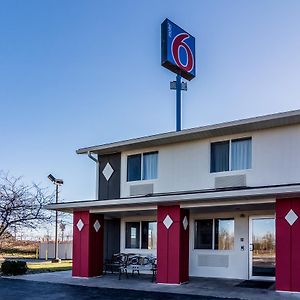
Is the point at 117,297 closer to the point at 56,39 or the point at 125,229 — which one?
the point at 125,229

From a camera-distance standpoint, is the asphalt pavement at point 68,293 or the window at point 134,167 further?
the window at point 134,167

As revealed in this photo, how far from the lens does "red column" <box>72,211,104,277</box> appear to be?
1611cm

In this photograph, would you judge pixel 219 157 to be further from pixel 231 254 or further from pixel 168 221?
pixel 231 254

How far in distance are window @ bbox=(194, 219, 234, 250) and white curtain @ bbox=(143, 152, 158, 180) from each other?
93.6 inches

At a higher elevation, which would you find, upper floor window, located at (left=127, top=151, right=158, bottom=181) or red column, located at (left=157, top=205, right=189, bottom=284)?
upper floor window, located at (left=127, top=151, right=158, bottom=181)

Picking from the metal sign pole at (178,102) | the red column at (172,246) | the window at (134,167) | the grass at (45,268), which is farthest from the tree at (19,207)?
the red column at (172,246)

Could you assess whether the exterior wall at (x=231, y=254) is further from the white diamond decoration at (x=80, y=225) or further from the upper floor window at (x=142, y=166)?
the white diamond decoration at (x=80, y=225)

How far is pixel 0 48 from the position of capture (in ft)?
57.6

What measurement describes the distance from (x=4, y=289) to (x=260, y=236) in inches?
320

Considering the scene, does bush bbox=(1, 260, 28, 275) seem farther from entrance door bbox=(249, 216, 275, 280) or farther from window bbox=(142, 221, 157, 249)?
entrance door bbox=(249, 216, 275, 280)

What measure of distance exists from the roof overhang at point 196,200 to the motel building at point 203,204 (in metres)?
0.03

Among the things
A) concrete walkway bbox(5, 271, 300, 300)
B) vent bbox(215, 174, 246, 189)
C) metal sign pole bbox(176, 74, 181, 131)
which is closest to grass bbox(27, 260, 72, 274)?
concrete walkway bbox(5, 271, 300, 300)

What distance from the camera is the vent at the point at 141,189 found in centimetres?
1653

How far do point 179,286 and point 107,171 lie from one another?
6160mm
